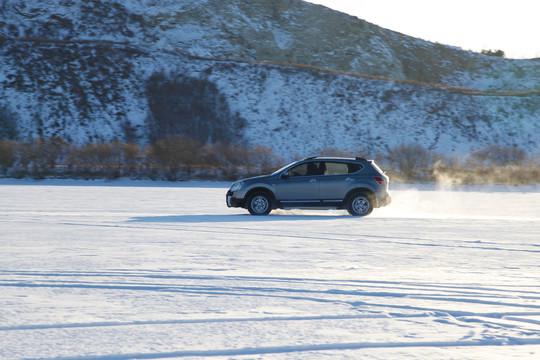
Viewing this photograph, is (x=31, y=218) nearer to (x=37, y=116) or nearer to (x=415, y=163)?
(x=415, y=163)

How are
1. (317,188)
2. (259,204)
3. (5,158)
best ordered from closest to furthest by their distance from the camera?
1. (317,188)
2. (259,204)
3. (5,158)

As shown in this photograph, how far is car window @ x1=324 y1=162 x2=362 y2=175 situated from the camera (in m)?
15.5

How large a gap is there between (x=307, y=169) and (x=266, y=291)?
9301 millimetres

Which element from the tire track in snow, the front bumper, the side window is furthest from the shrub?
the tire track in snow

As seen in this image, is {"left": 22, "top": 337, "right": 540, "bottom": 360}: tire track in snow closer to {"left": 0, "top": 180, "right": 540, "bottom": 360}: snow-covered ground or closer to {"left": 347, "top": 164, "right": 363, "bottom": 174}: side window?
{"left": 0, "top": 180, "right": 540, "bottom": 360}: snow-covered ground

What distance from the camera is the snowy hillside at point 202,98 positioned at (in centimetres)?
5425

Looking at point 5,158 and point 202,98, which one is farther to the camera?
point 202,98

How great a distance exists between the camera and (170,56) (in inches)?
2522

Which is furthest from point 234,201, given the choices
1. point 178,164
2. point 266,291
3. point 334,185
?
point 178,164

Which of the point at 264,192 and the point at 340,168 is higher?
the point at 340,168

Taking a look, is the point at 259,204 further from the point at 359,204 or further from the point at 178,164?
the point at 178,164

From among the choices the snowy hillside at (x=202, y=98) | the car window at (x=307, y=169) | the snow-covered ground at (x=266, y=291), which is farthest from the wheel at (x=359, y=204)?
the snowy hillside at (x=202, y=98)

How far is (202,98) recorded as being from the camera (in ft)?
189

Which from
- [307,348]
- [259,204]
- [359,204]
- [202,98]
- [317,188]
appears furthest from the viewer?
[202,98]
